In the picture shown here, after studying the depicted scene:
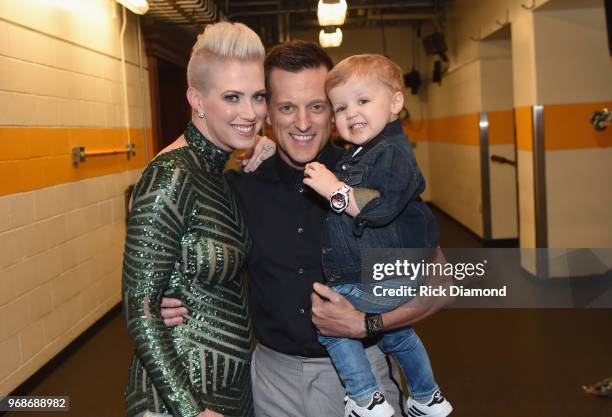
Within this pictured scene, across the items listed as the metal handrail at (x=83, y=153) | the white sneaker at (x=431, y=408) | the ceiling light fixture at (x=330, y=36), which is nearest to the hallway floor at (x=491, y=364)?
the metal handrail at (x=83, y=153)

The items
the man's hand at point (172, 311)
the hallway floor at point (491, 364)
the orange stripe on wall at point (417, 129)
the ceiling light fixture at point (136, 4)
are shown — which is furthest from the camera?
the orange stripe on wall at point (417, 129)

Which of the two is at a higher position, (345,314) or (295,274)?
(295,274)

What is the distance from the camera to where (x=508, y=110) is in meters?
7.53

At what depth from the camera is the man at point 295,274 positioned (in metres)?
1.75

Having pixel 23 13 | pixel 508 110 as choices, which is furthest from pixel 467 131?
pixel 23 13

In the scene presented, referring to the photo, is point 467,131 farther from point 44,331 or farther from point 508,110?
point 44,331

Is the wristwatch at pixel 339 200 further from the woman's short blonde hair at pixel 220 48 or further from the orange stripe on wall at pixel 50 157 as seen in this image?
the orange stripe on wall at pixel 50 157

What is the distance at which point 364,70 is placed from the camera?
5.73 ft

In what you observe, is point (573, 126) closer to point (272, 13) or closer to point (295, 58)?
point (295, 58)

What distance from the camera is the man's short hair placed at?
1825mm

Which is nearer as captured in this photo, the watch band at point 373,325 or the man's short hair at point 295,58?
the watch band at point 373,325

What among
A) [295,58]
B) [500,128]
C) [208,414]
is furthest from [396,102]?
[500,128]

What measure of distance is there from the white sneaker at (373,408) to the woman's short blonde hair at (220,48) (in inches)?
37.5

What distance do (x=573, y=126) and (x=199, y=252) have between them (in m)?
4.86
